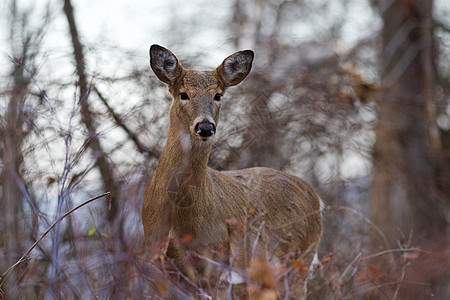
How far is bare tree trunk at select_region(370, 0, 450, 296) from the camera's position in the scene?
981 cm

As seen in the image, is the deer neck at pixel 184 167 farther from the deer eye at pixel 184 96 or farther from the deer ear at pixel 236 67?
the deer ear at pixel 236 67

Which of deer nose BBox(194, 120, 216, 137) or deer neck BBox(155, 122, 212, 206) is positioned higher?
deer nose BBox(194, 120, 216, 137)

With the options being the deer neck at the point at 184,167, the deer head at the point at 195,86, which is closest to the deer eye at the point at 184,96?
the deer head at the point at 195,86

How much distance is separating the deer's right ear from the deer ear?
44cm

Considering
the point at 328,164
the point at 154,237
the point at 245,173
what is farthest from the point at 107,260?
the point at 328,164

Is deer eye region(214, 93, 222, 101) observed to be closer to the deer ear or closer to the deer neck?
the deer ear

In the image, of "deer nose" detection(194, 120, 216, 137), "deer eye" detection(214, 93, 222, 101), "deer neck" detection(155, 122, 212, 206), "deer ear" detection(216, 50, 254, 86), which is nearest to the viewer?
"deer nose" detection(194, 120, 216, 137)

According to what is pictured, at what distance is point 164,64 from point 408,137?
572cm

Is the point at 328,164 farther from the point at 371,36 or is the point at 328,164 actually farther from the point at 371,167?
the point at 371,36

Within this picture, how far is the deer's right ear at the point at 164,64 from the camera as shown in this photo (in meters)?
5.78

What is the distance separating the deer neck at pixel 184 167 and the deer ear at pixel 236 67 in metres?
0.80

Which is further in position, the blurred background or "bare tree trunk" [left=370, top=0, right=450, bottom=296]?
"bare tree trunk" [left=370, top=0, right=450, bottom=296]

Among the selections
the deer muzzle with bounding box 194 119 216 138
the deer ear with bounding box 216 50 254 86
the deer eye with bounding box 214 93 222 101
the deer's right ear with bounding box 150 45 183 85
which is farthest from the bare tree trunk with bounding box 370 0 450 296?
the deer muzzle with bounding box 194 119 216 138

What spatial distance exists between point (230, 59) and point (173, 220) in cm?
169
